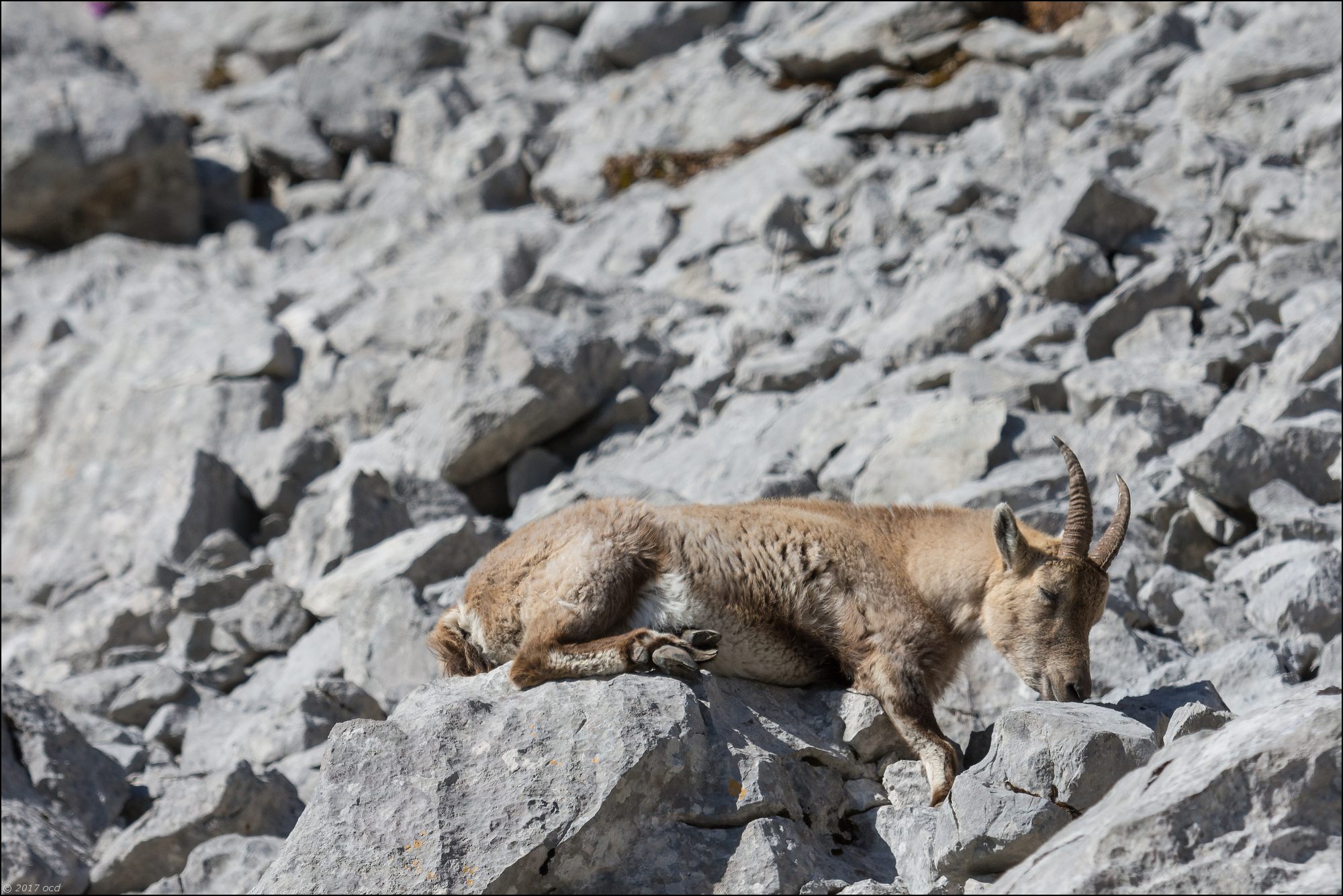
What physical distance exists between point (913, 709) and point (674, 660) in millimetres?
1568

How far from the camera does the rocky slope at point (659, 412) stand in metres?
5.98

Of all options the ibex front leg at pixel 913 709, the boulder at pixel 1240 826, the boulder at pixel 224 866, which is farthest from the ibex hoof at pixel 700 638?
the boulder at pixel 224 866

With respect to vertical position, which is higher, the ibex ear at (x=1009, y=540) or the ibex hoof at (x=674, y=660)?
the ibex hoof at (x=674, y=660)

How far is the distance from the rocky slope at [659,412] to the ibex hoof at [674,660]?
117 millimetres

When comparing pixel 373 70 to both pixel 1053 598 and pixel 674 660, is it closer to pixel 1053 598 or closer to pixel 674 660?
pixel 1053 598

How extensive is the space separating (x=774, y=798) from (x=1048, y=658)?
2.34 m

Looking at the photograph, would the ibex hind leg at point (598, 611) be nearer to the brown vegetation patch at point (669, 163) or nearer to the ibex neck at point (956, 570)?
the ibex neck at point (956, 570)

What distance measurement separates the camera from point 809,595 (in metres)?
7.77

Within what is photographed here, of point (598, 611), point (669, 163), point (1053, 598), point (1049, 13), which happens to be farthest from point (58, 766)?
point (1049, 13)

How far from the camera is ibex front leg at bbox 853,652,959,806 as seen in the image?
22.7ft

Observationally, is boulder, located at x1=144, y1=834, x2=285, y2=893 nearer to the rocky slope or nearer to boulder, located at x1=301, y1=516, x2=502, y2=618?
the rocky slope

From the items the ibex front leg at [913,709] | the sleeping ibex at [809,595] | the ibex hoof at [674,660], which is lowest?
the ibex front leg at [913,709]

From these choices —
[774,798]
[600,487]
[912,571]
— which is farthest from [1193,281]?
[774,798]

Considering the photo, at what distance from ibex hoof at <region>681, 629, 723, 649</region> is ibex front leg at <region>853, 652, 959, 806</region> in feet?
3.63
